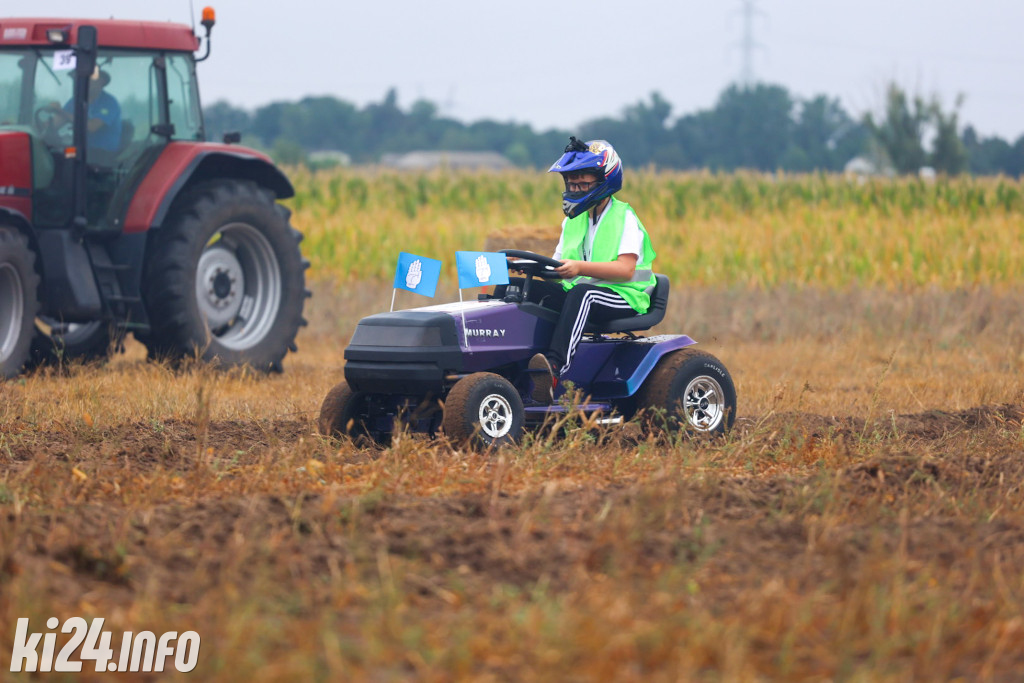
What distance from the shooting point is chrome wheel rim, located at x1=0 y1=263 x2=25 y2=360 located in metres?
9.30

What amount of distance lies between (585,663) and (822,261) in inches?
544

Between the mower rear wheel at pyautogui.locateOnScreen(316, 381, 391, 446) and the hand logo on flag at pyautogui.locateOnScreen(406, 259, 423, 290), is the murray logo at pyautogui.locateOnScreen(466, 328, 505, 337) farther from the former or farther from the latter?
the mower rear wheel at pyautogui.locateOnScreen(316, 381, 391, 446)

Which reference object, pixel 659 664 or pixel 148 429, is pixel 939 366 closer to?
pixel 148 429

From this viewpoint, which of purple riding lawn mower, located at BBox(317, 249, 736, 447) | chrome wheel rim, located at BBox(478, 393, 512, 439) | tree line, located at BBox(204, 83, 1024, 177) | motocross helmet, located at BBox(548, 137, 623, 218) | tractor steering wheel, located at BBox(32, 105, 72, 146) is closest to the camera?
chrome wheel rim, located at BBox(478, 393, 512, 439)

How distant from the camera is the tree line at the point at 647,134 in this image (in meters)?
65.1

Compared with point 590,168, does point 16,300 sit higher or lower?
lower

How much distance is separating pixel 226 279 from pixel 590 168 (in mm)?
4768

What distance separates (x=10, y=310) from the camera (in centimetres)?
939

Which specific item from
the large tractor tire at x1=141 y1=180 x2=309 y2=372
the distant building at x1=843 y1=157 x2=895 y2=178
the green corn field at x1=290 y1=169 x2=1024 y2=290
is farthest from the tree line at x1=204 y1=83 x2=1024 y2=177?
the large tractor tire at x1=141 y1=180 x2=309 y2=372

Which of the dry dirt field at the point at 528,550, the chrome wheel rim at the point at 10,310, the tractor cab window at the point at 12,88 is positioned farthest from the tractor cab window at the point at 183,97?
the dry dirt field at the point at 528,550

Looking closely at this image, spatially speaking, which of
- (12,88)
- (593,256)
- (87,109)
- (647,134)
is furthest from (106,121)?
(647,134)

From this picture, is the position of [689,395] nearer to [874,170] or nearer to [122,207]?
[122,207]

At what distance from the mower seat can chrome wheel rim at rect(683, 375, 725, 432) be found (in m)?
0.42

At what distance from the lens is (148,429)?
7340mm
